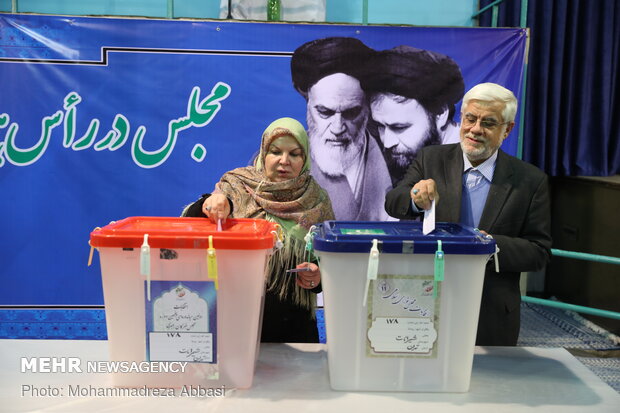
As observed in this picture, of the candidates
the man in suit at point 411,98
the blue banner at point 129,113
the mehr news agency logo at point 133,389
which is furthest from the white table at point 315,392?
the man in suit at point 411,98

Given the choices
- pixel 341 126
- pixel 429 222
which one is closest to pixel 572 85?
pixel 341 126

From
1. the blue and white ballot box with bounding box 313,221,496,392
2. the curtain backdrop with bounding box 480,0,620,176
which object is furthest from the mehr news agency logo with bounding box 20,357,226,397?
the curtain backdrop with bounding box 480,0,620,176

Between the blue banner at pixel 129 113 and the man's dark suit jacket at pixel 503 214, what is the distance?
60.5 inches

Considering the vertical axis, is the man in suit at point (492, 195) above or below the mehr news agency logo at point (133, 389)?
above

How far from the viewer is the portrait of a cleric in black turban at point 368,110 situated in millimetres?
2896

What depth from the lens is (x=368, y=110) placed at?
2953 mm

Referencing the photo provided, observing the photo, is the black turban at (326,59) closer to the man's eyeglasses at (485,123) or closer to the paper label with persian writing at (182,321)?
the man's eyeglasses at (485,123)

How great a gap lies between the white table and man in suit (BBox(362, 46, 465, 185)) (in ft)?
6.29

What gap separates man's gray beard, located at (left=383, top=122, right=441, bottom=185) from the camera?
9.71 ft

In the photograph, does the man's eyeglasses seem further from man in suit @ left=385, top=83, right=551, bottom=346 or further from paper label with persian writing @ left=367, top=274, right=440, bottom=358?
paper label with persian writing @ left=367, top=274, right=440, bottom=358

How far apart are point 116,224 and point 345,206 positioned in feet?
6.85

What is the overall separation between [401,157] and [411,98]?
0.34m

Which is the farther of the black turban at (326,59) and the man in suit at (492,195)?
the black turban at (326,59)

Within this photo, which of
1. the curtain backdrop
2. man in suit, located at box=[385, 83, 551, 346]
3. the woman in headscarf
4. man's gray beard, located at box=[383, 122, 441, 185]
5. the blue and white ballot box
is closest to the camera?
the blue and white ballot box
